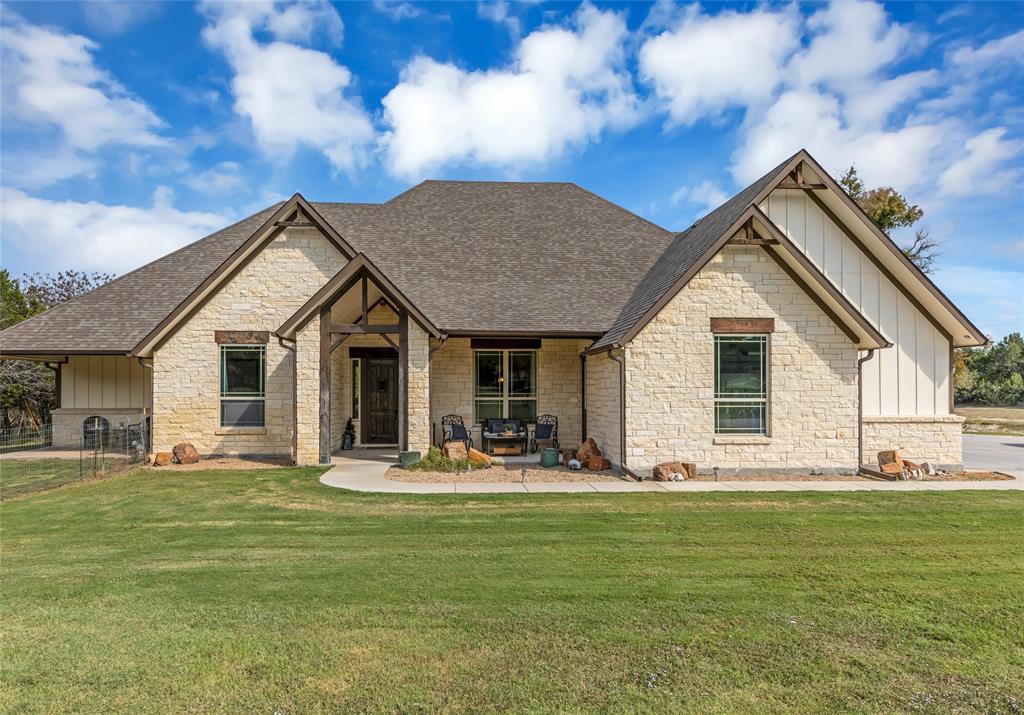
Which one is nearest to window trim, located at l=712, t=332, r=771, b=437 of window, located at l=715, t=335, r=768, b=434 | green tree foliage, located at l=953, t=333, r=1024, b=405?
window, located at l=715, t=335, r=768, b=434

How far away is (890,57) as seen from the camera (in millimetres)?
13156

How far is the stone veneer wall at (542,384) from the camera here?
1588cm

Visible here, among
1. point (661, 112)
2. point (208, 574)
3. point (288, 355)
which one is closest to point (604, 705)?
point (208, 574)

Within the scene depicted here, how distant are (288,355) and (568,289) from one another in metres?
7.72

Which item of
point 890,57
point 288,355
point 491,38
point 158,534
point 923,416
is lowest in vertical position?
point 158,534

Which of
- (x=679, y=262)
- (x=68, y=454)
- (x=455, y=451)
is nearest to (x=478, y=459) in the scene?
(x=455, y=451)

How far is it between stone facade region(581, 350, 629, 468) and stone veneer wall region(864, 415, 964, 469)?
19.7ft

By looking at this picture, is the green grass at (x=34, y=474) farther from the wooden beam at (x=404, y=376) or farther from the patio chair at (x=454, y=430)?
the patio chair at (x=454, y=430)

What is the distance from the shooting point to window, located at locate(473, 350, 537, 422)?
1606 cm

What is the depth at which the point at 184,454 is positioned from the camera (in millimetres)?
13867

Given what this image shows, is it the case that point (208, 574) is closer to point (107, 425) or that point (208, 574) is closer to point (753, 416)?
point (753, 416)

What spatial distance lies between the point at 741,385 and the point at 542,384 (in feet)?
17.9

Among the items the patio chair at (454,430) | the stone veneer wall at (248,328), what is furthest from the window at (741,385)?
the stone veneer wall at (248,328)

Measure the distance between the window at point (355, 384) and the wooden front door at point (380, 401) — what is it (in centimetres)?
17
